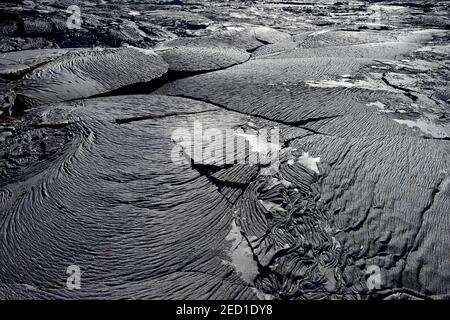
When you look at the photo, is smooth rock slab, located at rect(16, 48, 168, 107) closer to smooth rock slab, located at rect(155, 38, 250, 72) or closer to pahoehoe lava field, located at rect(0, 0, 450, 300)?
pahoehoe lava field, located at rect(0, 0, 450, 300)

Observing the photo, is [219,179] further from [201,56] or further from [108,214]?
[201,56]

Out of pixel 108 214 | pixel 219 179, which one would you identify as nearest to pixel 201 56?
pixel 219 179

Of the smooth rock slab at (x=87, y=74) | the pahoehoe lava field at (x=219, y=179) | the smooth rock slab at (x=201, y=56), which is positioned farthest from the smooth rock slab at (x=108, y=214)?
the smooth rock slab at (x=201, y=56)

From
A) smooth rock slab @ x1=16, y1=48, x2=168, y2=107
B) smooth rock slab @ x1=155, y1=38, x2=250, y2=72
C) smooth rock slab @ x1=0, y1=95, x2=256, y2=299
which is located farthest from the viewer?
smooth rock slab @ x1=155, y1=38, x2=250, y2=72

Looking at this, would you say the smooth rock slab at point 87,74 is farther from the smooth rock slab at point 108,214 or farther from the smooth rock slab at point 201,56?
the smooth rock slab at point 108,214

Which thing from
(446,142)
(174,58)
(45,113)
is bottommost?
(446,142)

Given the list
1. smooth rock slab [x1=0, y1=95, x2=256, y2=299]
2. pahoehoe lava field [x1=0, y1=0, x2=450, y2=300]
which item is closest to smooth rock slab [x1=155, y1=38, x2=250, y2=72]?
pahoehoe lava field [x1=0, y1=0, x2=450, y2=300]

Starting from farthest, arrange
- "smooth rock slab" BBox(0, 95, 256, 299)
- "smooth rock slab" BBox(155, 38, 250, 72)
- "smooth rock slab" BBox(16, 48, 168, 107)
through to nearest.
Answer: "smooth rock slab" BBox(155, 38, 250, 72) → "smooth rock slab" BBox(16, 48, 168, 107) → "smooth rock slab" BBox(0, 95, 256, 299)
